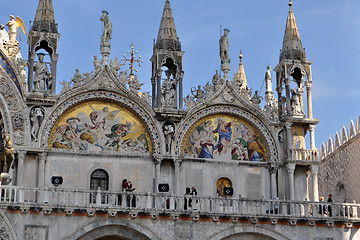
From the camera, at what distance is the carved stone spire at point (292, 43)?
110ft

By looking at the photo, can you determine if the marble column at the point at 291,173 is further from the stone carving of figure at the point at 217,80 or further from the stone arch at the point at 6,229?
the stone arch at the point at 6,229

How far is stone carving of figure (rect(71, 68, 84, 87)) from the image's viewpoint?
31.3 meters

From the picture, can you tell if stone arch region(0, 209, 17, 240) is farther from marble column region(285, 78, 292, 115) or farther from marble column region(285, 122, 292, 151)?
marble column region(285, 78, 292, 115)

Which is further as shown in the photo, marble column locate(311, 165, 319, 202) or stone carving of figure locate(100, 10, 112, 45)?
stone carving of figure locate(100, 10, 112, 45)

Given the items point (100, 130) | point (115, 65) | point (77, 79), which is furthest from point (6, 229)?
point (115, 65)

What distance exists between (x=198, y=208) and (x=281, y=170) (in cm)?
455

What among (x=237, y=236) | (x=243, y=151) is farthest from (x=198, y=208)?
(x=243, y=151)

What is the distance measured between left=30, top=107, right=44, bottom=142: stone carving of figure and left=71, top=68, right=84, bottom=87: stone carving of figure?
166 cm

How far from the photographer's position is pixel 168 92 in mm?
32156

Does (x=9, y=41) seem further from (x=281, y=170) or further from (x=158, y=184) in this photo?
(x=281, y=170)

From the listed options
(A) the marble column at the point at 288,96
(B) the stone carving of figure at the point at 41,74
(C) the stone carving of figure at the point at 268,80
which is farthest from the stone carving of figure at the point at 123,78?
(C) the stone carving of figure at the point at 268,80

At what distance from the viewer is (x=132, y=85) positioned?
3180 centimetres

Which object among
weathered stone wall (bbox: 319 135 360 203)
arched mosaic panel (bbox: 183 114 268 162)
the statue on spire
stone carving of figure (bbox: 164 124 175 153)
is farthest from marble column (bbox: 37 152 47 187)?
weathered stone wall (bbox: 319 135 360 203)

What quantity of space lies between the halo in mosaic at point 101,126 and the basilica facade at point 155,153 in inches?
1.6
